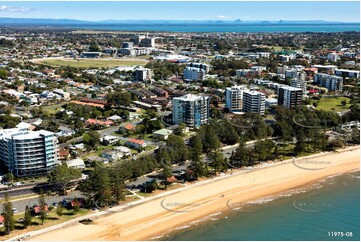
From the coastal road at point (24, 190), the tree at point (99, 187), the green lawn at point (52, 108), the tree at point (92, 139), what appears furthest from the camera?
the green lawn at point (52, 108)

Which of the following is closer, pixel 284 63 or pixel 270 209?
pixel 270 209

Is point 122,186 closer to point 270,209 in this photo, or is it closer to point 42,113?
point 270,209

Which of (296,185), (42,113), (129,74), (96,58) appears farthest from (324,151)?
(96,58)

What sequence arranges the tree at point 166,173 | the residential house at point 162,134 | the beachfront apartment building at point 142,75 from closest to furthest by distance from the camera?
1. the tree at point 166,173
2. the residential house at point 162,134
3. the beachfront apartment building at point 142,75

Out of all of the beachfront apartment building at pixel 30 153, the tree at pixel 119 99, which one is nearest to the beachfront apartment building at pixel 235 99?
the tree at pixel 119 99

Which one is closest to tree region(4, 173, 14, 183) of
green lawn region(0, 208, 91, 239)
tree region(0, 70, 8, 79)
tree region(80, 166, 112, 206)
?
green lawn region(0, 208, 91, 239)

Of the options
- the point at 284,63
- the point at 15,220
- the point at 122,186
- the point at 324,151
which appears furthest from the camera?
the point at 284,63

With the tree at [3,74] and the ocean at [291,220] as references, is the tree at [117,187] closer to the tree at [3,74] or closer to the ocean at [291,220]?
the ocean at [291,220]
